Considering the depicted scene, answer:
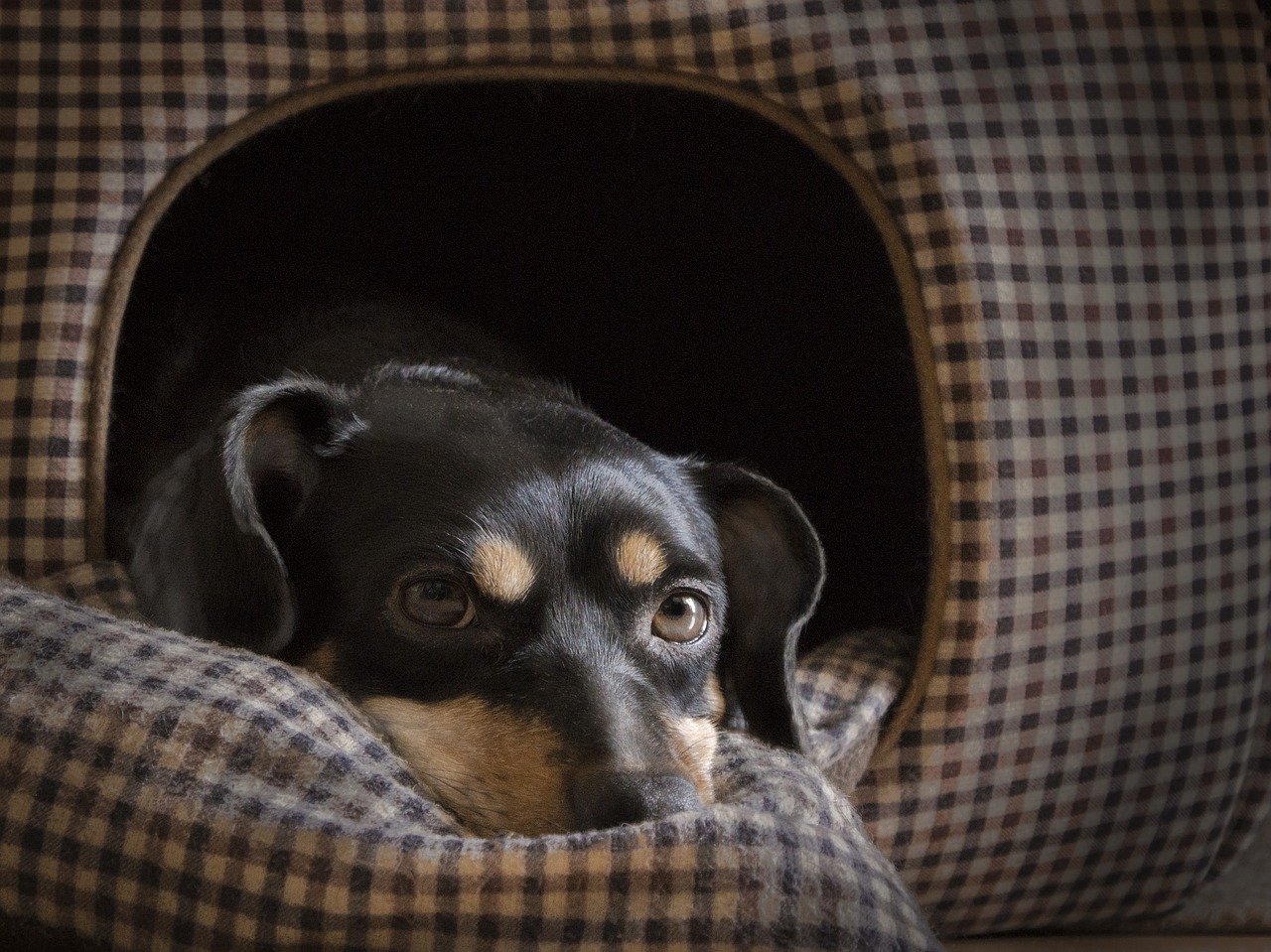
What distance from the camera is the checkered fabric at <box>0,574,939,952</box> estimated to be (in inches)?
39.0

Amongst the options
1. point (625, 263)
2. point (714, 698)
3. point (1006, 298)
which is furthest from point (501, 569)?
point (625, 263)

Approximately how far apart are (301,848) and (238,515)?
17.2 inches

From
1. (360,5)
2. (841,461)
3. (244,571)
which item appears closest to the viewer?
(244,571)

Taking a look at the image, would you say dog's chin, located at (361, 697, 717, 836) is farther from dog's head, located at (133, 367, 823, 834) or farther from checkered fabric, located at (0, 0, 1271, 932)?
checkered fabric, located at (0, 0, 1271, 932)

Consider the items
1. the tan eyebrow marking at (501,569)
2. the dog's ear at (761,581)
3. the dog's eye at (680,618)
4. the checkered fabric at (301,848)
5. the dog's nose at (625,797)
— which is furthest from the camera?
the dog's ear at (761,581)

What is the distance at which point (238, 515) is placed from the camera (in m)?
→ 1.34

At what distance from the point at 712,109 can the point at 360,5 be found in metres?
0.69

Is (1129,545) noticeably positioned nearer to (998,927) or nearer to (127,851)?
(998,927)

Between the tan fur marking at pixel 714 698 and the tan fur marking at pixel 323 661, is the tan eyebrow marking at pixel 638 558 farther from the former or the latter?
the tan fur marking at pixel 323 661

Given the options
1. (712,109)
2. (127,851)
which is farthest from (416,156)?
(127,851)

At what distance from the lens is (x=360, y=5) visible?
168 centimetres

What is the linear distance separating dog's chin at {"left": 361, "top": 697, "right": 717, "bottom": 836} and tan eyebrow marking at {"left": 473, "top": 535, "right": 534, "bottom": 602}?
12cm

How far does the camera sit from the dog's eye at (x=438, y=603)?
137 cm

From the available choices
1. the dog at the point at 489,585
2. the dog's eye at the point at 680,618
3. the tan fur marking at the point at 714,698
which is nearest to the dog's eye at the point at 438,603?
the dog at the point at 489,585
